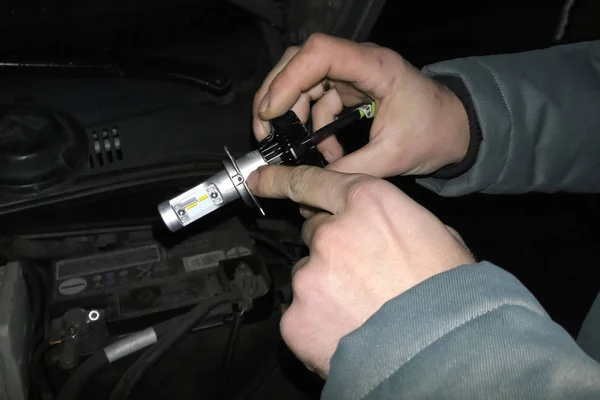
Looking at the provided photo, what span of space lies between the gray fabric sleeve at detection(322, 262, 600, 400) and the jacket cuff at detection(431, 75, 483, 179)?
1.20ft

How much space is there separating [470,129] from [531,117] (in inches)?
4.2

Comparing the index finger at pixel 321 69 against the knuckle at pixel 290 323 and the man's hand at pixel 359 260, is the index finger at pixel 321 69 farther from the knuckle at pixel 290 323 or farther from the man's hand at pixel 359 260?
the knuckle at pixel 290 323

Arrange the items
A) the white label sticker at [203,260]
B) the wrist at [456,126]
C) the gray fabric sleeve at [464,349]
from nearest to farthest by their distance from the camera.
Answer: the gray fabric sleeve at [464,349], the wrist at [456,126], the white label sticker at [203,260]

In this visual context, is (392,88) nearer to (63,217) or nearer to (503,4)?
(63,217)

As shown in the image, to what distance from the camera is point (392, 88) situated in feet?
2.49

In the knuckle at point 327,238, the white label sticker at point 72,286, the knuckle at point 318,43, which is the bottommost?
the knuckle at point 327,238

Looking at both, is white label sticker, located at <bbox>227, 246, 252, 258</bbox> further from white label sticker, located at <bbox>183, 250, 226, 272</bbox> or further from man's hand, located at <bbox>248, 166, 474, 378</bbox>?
man's hand, located at <bbox>248, 166, 474, 378</bbox>

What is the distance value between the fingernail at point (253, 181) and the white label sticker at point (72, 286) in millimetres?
369

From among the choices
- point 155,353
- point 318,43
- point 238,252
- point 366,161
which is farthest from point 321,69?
point 155,353

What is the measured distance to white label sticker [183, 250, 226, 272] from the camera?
0.92 meters

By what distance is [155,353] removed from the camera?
785 millimetres

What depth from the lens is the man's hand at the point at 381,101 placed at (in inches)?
28.5

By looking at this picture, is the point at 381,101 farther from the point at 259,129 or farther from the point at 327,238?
the point at 327,238

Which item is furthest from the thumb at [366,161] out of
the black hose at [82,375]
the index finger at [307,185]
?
the black hose at [82,375]
